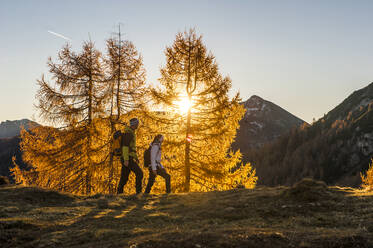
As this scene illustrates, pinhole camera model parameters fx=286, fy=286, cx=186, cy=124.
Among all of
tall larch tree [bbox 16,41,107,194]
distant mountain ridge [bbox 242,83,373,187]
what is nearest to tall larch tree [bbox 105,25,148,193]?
tall larch tree [bbox 16,41,107,194]

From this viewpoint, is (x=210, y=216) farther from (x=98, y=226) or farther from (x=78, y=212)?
(x=78, y=212)

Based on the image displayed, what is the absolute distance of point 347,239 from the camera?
10.3ft

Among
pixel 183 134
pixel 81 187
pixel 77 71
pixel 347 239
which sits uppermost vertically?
pixel 77 71

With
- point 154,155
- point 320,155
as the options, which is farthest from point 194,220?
point 320,155

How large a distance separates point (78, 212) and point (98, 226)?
1.26 meters

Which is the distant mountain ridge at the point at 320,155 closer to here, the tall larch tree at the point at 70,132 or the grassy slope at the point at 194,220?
the tall larch tree at the point at 70,132

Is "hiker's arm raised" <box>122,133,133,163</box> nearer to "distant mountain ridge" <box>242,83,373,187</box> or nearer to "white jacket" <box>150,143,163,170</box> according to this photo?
"white jacket" <box>150,143,163,170</box>

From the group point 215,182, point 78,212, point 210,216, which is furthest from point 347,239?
point 215,182

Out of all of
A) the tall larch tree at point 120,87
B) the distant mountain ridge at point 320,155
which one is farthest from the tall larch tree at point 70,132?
the distant mountain ridge at point 320,155

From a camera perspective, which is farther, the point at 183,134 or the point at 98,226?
the point at 183,134

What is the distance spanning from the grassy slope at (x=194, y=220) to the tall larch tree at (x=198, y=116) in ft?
21.8

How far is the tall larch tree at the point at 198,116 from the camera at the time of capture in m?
13.9

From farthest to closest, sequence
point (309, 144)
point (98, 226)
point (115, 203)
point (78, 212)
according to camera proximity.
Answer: point (309, 144) < point (115, 203) < point (78, 212) < point (98, 226)

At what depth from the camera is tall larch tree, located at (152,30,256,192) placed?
13.9 m
